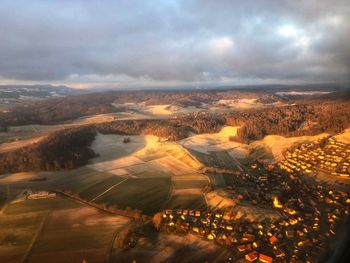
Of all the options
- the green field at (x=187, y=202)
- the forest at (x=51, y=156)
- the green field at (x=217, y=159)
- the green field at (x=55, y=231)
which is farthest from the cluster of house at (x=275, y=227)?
the forest at (x=51, y=156)

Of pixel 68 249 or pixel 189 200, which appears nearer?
pixel 68 249

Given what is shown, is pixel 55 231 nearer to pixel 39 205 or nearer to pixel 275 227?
pixel 39 205

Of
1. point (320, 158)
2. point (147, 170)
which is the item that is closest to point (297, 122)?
point (320, 158)

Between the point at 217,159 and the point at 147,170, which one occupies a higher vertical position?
the point at 217,159

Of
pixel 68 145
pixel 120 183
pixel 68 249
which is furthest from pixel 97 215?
pixel 68 145

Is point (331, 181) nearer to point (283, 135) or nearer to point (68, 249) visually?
point (283, 135)

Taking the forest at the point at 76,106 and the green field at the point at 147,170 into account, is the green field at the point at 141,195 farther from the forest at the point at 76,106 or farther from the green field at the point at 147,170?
the forest at the point at 76,106

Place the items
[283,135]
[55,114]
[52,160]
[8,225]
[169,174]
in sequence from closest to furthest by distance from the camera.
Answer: [8,225] → [169,174] → [52,160] → [283,135] → [55,114]
